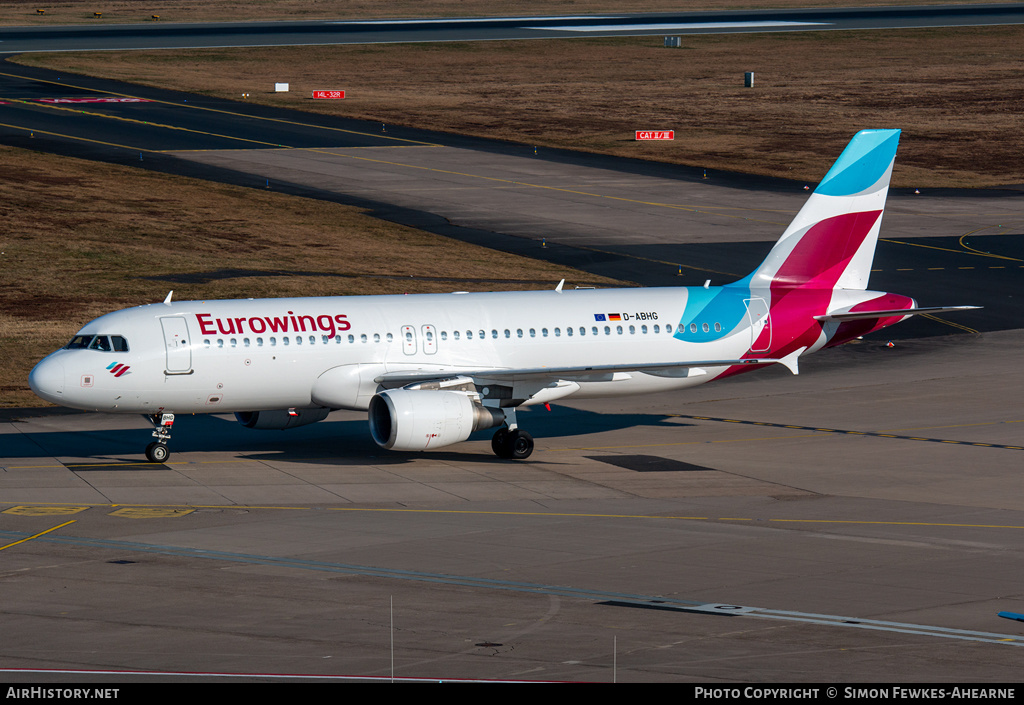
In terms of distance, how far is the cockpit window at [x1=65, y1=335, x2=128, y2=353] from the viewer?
39625 mm

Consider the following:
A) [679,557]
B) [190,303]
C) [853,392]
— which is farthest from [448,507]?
[853,392]

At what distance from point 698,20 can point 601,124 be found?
75.1 m

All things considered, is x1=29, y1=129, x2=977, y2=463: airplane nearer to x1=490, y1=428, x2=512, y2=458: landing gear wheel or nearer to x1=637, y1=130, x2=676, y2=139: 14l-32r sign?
x1=490, y1=428, x2=512, y2=458: landing gear wheel

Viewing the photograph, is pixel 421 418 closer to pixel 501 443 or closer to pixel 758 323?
pixel 501 443

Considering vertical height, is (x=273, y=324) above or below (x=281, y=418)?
above

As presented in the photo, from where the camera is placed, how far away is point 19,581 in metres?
28.5

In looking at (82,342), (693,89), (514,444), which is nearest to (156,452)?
(82,342)

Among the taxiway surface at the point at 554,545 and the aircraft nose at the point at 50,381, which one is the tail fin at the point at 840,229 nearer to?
the taxiway surface at the point at 554,545

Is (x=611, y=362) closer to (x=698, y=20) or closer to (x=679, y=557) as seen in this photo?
(x=679, y=557)

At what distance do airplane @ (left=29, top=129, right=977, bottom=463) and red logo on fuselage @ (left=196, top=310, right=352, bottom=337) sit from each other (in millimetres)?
48

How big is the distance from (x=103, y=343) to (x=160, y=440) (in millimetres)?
3381

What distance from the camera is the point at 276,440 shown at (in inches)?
1777

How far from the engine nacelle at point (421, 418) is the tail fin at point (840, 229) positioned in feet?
38.2

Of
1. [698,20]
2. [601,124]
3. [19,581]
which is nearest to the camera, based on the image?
[19,581]
